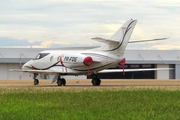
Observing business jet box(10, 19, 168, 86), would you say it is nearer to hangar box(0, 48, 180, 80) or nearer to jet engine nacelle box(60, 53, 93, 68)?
jet engine nacelle box(60, 53, 93, 68)

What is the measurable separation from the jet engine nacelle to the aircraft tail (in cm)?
201

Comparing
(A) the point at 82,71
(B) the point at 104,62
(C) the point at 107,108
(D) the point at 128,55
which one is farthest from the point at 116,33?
(D) the point at 128,55

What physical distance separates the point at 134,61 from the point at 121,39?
1660 inches

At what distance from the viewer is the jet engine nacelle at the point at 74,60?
30266mm

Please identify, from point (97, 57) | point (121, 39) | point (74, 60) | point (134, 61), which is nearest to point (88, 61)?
point (97, 57)

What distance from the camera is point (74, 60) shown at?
31406 millimetres

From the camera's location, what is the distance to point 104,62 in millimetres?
30250

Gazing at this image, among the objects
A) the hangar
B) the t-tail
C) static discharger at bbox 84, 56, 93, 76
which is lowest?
the hangar

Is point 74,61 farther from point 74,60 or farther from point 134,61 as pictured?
point 134,61

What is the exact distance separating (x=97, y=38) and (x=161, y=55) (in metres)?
47.8

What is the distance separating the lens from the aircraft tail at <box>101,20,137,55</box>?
29922 mm

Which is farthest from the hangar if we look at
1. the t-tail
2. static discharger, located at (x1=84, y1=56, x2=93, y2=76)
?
the t-tail

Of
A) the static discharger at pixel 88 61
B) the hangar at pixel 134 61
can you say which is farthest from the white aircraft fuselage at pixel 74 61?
the hangar at pixel 134 61

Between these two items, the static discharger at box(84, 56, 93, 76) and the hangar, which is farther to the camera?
the hangar
